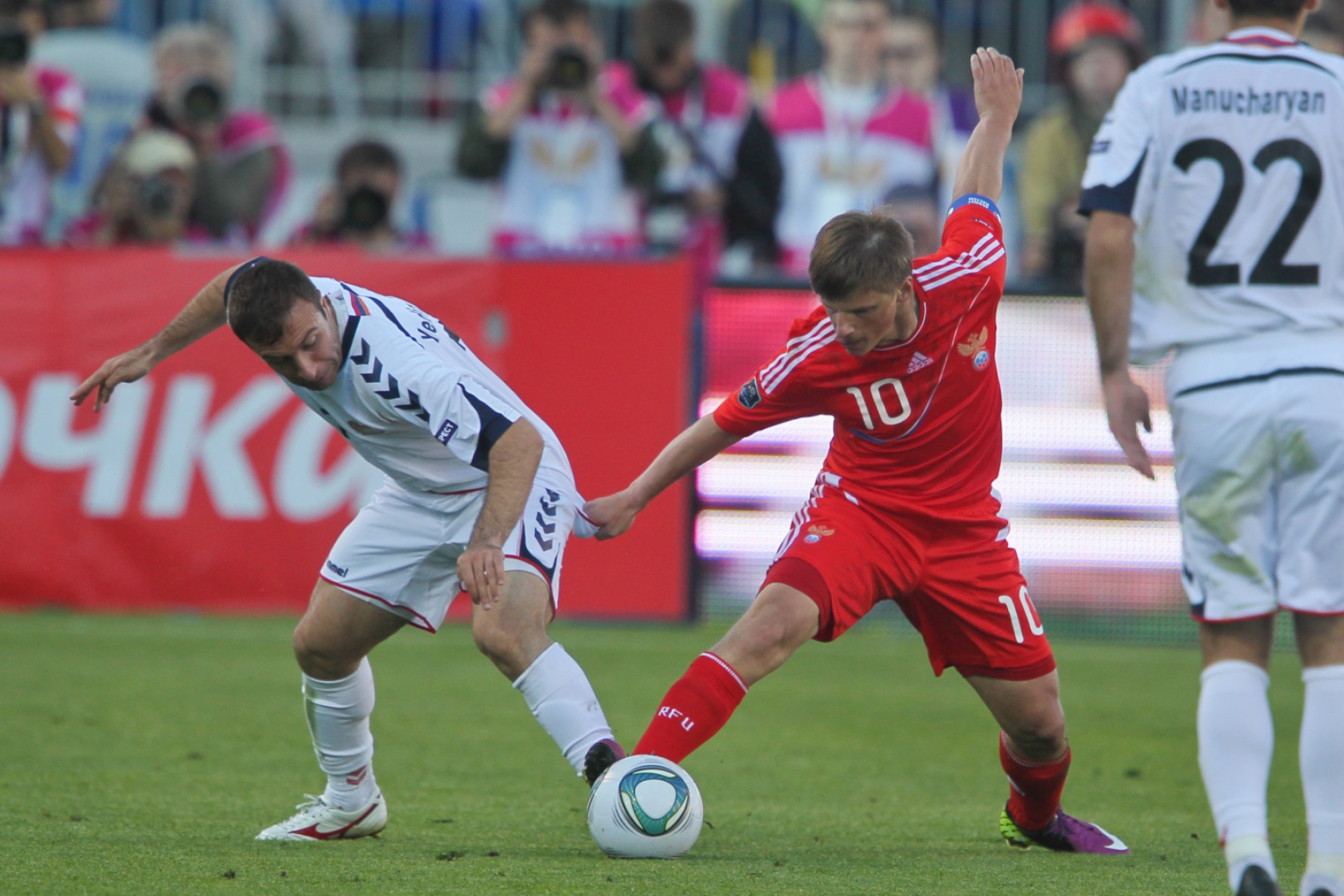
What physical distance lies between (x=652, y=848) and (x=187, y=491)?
5.54 meters

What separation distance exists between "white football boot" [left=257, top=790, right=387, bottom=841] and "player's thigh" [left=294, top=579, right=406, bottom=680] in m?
0.38

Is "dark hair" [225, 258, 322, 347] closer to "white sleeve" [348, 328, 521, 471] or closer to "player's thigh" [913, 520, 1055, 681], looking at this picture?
"white sleeve" [348, 328, 521, 471]

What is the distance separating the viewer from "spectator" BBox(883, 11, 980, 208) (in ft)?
34.8

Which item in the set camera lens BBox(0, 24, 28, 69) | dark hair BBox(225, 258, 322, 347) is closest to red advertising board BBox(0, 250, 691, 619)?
camera lens BBox(0, 24, 28, 69)

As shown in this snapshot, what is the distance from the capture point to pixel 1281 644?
30.6 ft

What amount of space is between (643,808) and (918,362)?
137 cm

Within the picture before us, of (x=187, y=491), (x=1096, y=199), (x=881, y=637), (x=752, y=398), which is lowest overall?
(x=881, y=637)

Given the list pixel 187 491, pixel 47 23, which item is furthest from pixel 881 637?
pixel 47 23

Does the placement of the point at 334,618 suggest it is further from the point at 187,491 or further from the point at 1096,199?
the point at 187,491

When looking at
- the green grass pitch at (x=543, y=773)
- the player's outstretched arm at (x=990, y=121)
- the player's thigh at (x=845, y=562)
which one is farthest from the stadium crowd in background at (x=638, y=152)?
the player's thigh at (x=845, y=562)

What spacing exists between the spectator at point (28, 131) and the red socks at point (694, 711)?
22.5 ft

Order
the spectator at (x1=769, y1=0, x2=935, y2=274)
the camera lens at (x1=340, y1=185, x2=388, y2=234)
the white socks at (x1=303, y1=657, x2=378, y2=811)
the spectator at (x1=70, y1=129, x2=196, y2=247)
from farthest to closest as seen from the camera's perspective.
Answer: the spectator at (x1=769, y1=0, x2=935, y2=274)
the camera lens at (x1=340, y1=185, x2=388, y2=234)
the spectator at (x1=70, y1=129, x2=196, y2=247)
the white socks at (x1=303, y1=657, x2=378, y2=811)

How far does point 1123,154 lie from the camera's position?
381 cm

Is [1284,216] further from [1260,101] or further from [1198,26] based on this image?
[1198,26]
